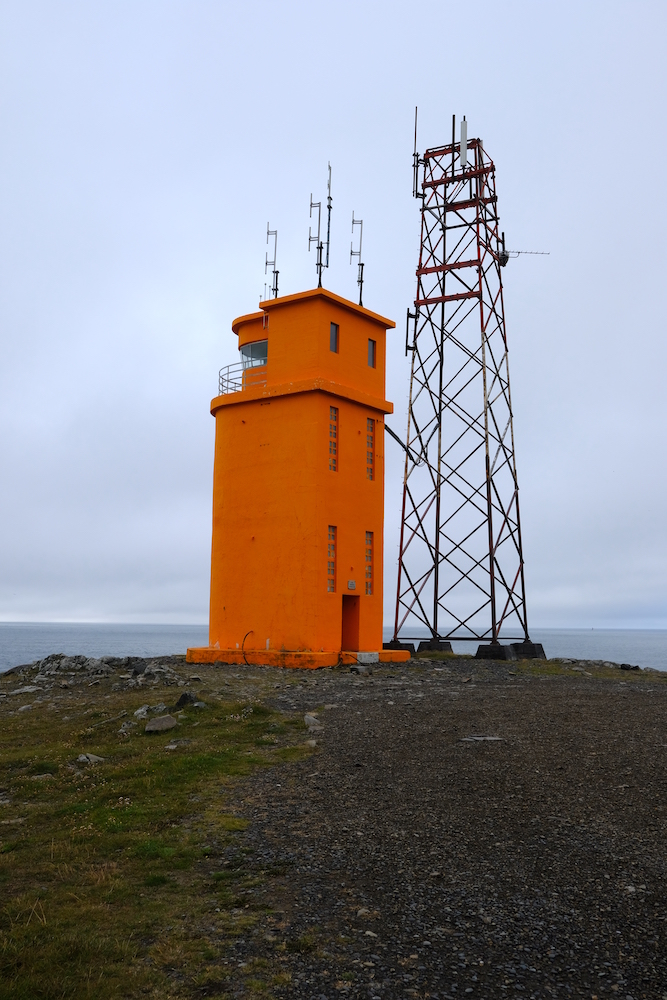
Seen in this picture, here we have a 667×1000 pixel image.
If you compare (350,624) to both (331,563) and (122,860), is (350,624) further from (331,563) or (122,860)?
(122,860)

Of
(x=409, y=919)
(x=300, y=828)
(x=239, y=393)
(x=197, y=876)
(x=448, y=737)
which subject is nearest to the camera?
(x=409, y=919)

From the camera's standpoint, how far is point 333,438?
2512 centimetres

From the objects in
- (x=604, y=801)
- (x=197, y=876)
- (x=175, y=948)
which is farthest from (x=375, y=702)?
(x=175, y=948)

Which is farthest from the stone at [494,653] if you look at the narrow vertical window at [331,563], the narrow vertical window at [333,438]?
the narrow vertical window at [333,438]

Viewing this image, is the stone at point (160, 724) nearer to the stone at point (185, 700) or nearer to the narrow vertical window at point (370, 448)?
the stone at point (185, 700)

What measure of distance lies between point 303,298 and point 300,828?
1955 centimetres

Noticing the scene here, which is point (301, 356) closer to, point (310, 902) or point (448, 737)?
point (448, 737)

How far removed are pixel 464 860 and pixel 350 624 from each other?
713 inches

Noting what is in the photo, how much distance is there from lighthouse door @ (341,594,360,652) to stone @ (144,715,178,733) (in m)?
12.0

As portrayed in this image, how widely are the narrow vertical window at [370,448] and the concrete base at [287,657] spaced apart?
5.71 metres

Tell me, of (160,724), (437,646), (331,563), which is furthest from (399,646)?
(160,724)

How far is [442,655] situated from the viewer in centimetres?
2898

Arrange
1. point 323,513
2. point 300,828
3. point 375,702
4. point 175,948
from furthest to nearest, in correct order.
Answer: point 323,513
point 375,702
point 300,828
point 175,948

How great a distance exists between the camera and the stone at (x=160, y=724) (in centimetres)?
1337
